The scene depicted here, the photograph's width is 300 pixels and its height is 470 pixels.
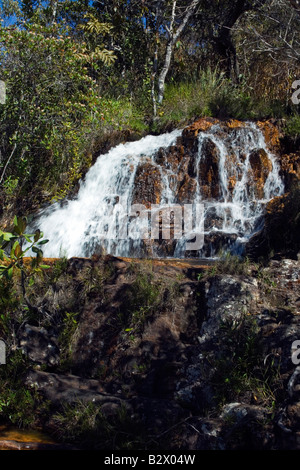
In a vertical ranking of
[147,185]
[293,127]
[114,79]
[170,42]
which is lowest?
[147,185]

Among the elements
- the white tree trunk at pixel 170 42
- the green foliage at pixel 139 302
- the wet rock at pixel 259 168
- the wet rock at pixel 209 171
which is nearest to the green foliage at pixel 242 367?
the green foliage at pixel 139 302

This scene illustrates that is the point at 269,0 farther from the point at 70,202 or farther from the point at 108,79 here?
the point at 70,202

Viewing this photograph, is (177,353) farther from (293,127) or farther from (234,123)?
(293,127)

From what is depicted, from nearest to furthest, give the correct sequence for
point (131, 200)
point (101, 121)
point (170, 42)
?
point (131, 200) → point (101, 121) → point (170, 42)

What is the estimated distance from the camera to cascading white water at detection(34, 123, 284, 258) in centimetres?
794

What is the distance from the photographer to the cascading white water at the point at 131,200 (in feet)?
26.0

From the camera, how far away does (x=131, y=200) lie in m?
8.75

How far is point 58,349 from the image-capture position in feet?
15.0

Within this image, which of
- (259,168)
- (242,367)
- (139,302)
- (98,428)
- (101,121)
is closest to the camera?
(98,428)

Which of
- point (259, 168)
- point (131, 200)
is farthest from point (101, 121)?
point (259, 168)

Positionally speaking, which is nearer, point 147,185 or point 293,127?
point 147,185

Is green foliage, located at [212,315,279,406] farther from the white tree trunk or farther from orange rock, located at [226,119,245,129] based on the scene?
the white tree trunk
